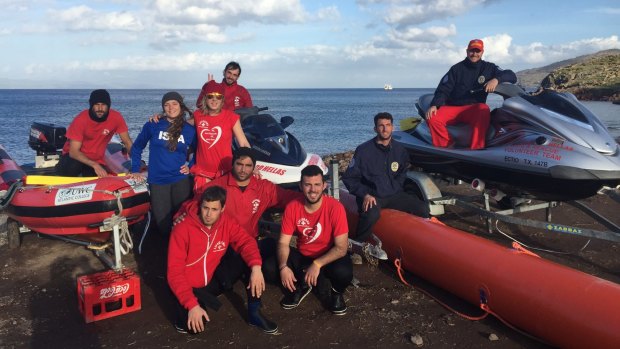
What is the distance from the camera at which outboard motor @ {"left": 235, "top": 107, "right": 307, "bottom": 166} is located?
21.2 ft

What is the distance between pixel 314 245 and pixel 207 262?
95 cm

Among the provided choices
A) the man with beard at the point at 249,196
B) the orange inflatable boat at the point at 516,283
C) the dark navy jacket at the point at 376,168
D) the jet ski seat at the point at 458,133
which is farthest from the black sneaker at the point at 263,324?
the jet ski seat at the point at 458,133

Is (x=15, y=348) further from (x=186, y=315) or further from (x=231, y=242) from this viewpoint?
(x=231, y=242)

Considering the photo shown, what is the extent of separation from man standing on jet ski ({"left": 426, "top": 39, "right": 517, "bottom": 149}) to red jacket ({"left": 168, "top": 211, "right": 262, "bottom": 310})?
322cm

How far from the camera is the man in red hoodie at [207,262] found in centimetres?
379

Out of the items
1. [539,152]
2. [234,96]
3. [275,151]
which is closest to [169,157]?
[275,151]

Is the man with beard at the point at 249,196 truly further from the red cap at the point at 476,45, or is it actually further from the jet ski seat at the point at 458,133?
the red cap at the point at 476,45

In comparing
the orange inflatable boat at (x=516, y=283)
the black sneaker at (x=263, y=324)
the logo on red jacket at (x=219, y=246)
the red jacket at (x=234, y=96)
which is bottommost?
the black sneaker at (x=263, y=324)

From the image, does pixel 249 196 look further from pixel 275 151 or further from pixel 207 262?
pixel 275 151

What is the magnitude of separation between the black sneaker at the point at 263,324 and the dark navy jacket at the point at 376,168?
1.88 meters

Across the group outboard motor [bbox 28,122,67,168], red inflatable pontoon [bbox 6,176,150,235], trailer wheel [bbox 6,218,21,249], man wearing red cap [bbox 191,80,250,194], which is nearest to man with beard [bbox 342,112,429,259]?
man wearing red cap [bbox 191,80,250,194]

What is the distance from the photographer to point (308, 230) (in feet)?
14.4

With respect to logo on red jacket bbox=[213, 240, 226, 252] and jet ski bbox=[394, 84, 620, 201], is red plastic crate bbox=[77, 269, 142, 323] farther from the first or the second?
jet ski bbox=[394, 84, 620, 201]

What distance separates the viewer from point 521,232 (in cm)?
651
